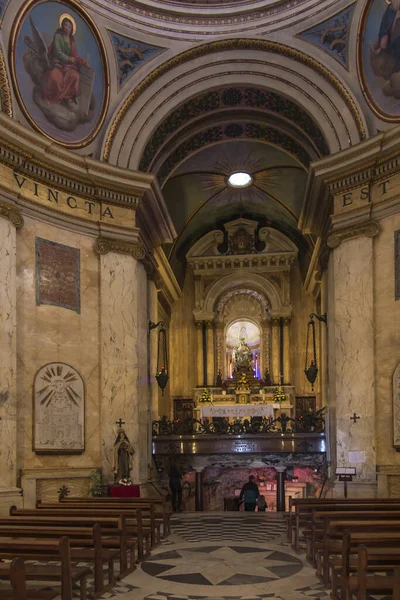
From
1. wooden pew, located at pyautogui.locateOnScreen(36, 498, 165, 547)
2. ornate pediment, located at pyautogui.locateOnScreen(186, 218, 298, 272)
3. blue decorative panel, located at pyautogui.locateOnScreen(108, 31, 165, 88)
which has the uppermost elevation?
blue decorative panel, located at pyautogui.locateOnScreen(108, 31, 165, 88)

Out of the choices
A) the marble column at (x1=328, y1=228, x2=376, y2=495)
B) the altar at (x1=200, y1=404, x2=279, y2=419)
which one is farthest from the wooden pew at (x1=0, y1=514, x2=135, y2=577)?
the altar at (x1=200, y1=404, x2=279, y2=419)

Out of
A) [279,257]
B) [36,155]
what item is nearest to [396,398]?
[36,155]

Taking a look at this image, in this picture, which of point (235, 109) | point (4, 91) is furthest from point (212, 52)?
point (4, 91)

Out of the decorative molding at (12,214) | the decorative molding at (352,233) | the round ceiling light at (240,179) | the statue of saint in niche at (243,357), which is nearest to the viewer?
the decorative molding at (12,214)

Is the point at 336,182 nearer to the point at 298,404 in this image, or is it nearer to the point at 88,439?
the point at 88,439

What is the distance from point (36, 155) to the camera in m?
13.5

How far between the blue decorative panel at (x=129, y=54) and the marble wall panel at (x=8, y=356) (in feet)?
18.7

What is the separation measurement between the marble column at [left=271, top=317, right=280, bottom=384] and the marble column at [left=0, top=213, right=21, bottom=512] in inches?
571

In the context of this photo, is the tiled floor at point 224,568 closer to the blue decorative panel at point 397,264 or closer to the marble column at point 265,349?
the blue decorative panel at point 397,264

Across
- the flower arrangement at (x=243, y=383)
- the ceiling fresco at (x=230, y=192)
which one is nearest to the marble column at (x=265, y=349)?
the flower arrangement at (x=243, y=383)

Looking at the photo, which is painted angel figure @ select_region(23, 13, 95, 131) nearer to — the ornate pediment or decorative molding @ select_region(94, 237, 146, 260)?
decorative molding @ select_region(94, 237, 146, 260)

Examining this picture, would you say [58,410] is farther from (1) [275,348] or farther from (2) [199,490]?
(1) [275,348]

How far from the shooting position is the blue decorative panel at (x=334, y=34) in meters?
15.0

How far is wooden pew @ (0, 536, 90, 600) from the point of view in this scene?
5.75m
